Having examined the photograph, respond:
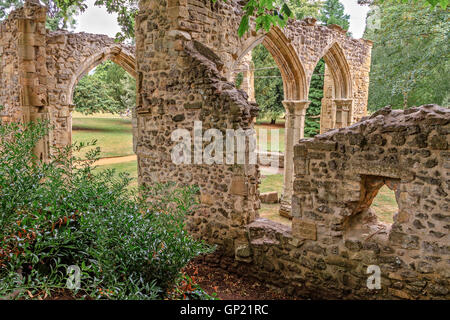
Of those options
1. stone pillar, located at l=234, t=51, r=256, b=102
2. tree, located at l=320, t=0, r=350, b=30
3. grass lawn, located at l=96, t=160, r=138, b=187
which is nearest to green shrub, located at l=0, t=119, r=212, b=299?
grass lawn, located at l=96, t=160, r=138, b=187

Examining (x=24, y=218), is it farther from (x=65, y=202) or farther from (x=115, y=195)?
(x=115, y=195)

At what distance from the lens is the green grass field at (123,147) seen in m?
10.8

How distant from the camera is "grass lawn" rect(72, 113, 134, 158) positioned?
19.5 metres

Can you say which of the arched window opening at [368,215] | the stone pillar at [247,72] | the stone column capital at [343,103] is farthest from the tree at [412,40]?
the arched window opening at [368,215]

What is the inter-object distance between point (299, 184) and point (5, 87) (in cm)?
841

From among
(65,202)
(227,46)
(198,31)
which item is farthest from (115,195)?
(227,46)

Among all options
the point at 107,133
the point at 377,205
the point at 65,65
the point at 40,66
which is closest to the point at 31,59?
the point at 40,66

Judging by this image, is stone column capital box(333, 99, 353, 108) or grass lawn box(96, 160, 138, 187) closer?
stone column capital box(333, 99, 353, 108)

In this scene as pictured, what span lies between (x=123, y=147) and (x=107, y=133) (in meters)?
4.35

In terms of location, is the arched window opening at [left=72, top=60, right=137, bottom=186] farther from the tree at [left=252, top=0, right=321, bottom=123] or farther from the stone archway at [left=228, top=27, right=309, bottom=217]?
the tree at [left=252, top=0, right=321, bottom=123]

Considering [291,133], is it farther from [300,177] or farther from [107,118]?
[107,118]

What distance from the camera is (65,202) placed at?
8.39 ft

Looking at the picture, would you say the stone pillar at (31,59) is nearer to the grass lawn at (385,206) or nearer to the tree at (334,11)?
the grass lawn at (385,206)
